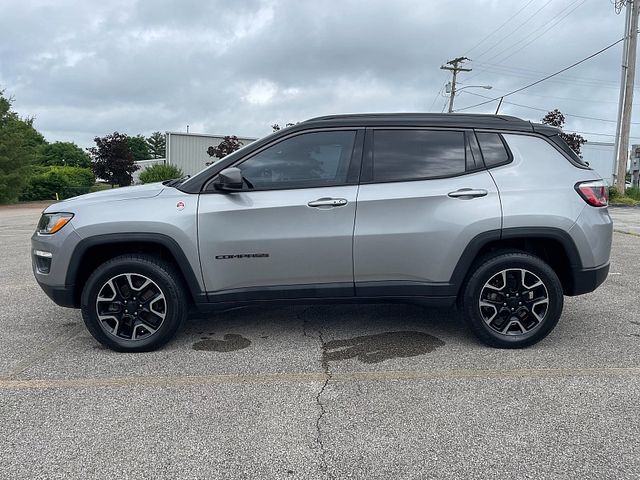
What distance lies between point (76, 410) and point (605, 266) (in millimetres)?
4058

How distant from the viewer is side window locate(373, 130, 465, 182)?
12.7 feet

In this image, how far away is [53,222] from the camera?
3.82 m

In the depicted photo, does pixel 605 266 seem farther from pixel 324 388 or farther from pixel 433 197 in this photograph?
pixel 324 388

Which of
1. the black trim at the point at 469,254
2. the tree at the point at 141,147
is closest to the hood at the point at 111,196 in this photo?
the black trim at the point at 469,254

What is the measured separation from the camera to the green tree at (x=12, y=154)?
27859 millimetres

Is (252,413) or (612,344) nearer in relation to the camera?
(252,413)

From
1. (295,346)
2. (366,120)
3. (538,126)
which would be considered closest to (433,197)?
(366,120)

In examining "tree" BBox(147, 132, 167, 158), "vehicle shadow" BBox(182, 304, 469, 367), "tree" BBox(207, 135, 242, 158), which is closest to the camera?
"vehicle shadow" BBox(182, 304, 469, 367)

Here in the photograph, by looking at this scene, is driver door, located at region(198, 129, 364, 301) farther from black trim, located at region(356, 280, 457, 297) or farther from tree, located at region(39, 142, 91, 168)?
tree, located at region(39, 142, 91, 168)

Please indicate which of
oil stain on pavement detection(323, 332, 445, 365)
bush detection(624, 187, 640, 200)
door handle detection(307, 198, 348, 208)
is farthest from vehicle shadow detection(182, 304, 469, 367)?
bush detection(624, 187, 640, 200)

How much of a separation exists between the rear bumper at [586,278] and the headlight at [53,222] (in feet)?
13.2

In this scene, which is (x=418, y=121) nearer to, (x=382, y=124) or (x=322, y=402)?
(x=382, y=124)

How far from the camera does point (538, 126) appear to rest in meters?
4.04

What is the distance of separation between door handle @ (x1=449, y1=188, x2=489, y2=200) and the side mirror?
1644mm
